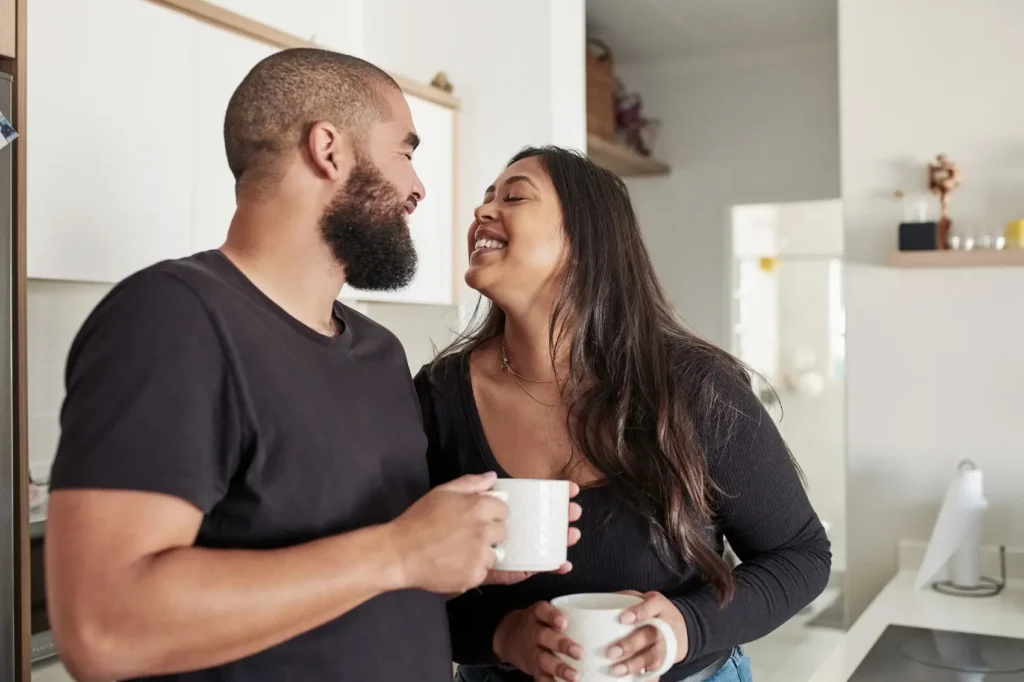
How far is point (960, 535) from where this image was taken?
2357 millimetres

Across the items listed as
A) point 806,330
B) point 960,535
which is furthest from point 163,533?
point 806,330

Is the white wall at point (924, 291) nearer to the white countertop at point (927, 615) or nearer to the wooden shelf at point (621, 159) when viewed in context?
the white countertop at point (927, 615)

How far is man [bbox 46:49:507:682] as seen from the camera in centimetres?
75

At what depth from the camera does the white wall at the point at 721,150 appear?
4688 millimetres

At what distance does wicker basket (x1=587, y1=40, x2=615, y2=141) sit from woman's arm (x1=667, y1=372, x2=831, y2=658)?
9.10 feet

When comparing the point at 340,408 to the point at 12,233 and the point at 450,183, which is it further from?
the point at 450,183

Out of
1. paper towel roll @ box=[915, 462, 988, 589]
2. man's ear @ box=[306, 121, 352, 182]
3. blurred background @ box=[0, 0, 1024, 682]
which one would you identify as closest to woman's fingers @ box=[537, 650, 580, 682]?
man's ear @ box=[306, 121, 352, 182]

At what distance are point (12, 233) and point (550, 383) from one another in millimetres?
881

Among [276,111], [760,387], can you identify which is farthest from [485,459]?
[760,387]

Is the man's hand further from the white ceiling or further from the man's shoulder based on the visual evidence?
the white ceiling

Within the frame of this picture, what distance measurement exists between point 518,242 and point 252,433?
0.62 m

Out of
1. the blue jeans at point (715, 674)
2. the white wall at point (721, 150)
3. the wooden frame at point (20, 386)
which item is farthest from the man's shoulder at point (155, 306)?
the white wall at point (721, 150)

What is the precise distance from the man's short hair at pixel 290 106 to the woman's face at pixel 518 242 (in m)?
0.38

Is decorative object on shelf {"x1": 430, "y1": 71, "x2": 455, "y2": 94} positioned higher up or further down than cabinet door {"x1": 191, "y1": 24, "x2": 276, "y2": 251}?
higher up
